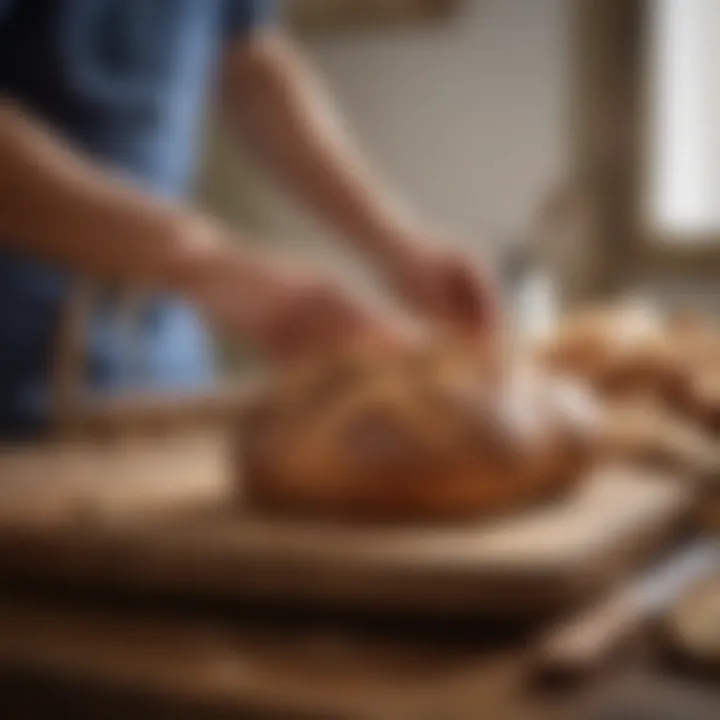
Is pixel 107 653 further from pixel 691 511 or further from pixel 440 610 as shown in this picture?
pixel 691 511

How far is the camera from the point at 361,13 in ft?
5.14

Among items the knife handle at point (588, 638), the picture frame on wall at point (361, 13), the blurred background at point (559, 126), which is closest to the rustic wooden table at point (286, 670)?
the knife handle at point (588, 638)

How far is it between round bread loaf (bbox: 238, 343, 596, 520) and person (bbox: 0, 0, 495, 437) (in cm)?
8

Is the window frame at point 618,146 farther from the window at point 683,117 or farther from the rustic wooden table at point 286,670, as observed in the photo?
the rustic wooden table at point 286,670

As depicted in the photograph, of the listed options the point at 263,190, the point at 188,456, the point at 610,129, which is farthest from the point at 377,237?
the point at 263,190

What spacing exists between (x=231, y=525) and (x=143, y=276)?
7.3 inches

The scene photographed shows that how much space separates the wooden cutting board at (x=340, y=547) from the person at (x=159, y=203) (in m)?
0.10

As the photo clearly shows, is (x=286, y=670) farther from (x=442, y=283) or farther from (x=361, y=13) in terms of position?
(x=361, y=13)

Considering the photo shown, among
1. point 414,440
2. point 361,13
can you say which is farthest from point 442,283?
point 361,13

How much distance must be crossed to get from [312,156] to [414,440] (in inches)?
20.0

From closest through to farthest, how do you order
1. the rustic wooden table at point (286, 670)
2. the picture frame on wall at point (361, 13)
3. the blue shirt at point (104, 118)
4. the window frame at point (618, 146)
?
the rustic wooden table at point (286, 670), the blue shirt at point (104, 118), the window frame at point (618, 146), the picture frame on wall at point (361, 13)

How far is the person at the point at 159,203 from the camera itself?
23.8 inches

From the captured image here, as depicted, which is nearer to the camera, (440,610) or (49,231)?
(440,610)

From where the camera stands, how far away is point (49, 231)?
2.16 feet
